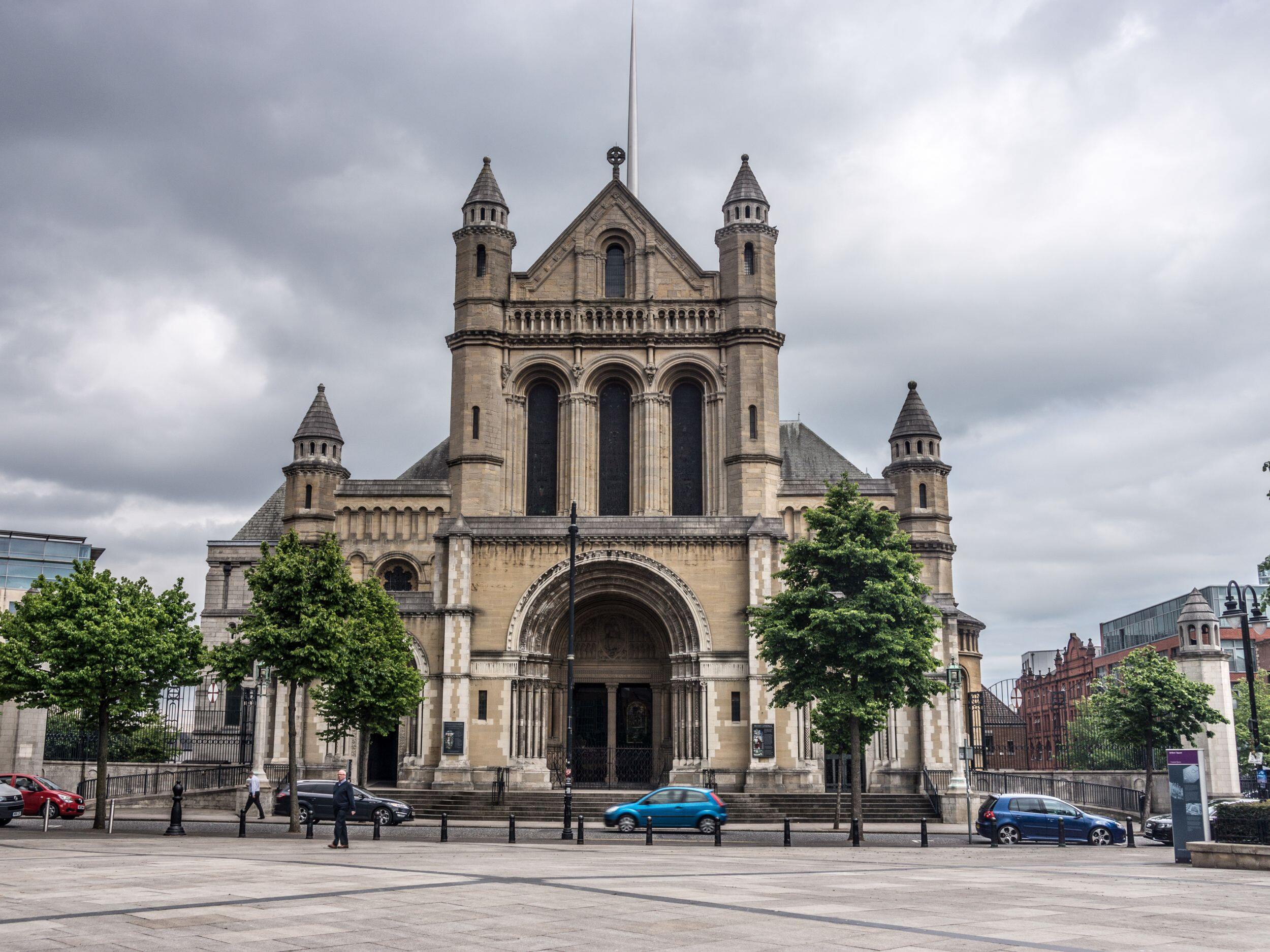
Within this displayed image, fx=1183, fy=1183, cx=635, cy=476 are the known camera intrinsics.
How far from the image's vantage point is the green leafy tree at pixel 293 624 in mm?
27984

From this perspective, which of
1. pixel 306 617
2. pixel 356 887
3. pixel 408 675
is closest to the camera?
pixel 356 887

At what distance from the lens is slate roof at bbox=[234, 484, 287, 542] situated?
60.9 meters

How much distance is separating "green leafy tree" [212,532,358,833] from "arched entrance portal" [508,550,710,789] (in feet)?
33.5

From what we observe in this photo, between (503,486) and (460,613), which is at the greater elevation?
(503,486)

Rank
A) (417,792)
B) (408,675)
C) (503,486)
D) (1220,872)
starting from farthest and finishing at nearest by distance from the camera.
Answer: (503,486) → (417,792) → (408,675) → (1220,872)

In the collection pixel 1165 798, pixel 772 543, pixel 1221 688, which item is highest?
pixel 772 543

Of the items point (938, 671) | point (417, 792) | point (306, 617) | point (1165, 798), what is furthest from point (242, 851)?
point (1165, 798)

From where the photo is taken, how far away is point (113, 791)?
1499 inches

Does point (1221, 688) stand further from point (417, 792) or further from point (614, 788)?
point (417, 792)

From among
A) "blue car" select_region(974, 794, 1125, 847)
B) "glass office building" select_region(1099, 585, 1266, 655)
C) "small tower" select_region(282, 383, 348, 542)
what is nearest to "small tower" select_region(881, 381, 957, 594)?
"blue car" select_region(974, 794, 1125, 847)

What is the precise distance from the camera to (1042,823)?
29922 mm

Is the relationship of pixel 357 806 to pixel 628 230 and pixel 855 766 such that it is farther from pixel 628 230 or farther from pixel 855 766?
pixel 628 230

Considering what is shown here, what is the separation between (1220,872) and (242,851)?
16719 millimetres

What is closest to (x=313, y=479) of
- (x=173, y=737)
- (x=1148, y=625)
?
(x=173, y=737)
